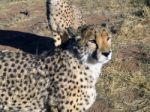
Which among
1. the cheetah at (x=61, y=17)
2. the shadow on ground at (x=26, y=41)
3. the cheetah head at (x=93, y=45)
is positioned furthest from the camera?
the shadow on ground at (x=26, y=41)

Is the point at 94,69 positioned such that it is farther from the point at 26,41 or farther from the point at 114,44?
Answer: the point at 26,41

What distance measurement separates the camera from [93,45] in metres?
4.23

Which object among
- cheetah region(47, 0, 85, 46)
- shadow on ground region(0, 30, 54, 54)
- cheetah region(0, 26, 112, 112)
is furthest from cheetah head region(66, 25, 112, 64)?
shadow on ground region(0, 30, 54, 54)

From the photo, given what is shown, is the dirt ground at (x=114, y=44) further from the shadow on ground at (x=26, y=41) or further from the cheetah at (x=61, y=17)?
the cheetah at (x=61, y=17)

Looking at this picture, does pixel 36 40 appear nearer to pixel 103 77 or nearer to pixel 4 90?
pixel 103 77

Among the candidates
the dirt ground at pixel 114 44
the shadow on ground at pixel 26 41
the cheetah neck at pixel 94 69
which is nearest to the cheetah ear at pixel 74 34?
the cheetah neck at pixel 94 69

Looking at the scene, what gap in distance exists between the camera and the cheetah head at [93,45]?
4.16 metres

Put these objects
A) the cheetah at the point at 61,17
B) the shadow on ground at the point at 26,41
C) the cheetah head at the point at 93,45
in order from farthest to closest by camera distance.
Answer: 1. the shadow on ground at the point at 26,41
2. the cheetah at the point at 61,17
3. the cheetah head at the point at 93,45

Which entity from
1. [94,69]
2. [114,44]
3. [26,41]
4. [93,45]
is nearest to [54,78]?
[94,69]

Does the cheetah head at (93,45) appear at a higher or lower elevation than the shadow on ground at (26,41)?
higher

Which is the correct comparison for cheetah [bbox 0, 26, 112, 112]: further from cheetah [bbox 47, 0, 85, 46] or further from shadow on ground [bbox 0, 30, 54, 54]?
shadow on ground [bbox 0, 30, 54, 54]

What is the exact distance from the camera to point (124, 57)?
675 centimetres

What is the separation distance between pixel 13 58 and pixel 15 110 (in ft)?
1.55

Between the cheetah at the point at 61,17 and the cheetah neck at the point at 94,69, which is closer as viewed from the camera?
the cheetah neck at the point at 94,69
